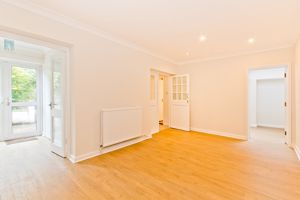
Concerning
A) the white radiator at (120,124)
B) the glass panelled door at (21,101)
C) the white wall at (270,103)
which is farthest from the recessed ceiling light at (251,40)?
the glass panelled door at (21,101)

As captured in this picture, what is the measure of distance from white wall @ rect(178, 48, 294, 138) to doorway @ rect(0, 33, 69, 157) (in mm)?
4089

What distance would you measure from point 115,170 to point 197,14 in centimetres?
280

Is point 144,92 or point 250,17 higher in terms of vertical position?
point 250,17

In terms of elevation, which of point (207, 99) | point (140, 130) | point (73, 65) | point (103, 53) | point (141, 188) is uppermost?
point (103, 53)

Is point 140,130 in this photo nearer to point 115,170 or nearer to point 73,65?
point 115,170

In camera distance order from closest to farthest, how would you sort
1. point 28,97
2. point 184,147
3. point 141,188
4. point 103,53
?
point 141,188 < point 103,53 < point 184,147 < point 28,97

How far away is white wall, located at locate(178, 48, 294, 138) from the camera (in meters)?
4.04

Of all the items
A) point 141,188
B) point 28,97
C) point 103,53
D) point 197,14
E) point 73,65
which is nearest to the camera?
point 141,188

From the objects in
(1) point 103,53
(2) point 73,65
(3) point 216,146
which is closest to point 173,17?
(1) point 103,53

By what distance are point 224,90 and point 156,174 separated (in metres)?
3.43

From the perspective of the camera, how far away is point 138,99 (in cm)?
396

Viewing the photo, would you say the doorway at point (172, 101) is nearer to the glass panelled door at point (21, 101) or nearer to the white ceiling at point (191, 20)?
the white ceiling at point (191, 20)

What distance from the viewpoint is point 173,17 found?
246 cm

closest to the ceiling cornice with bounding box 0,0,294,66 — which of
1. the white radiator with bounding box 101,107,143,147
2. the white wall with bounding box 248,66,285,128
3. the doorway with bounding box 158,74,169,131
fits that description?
the white radiator with bounding box 101,107,143,147
